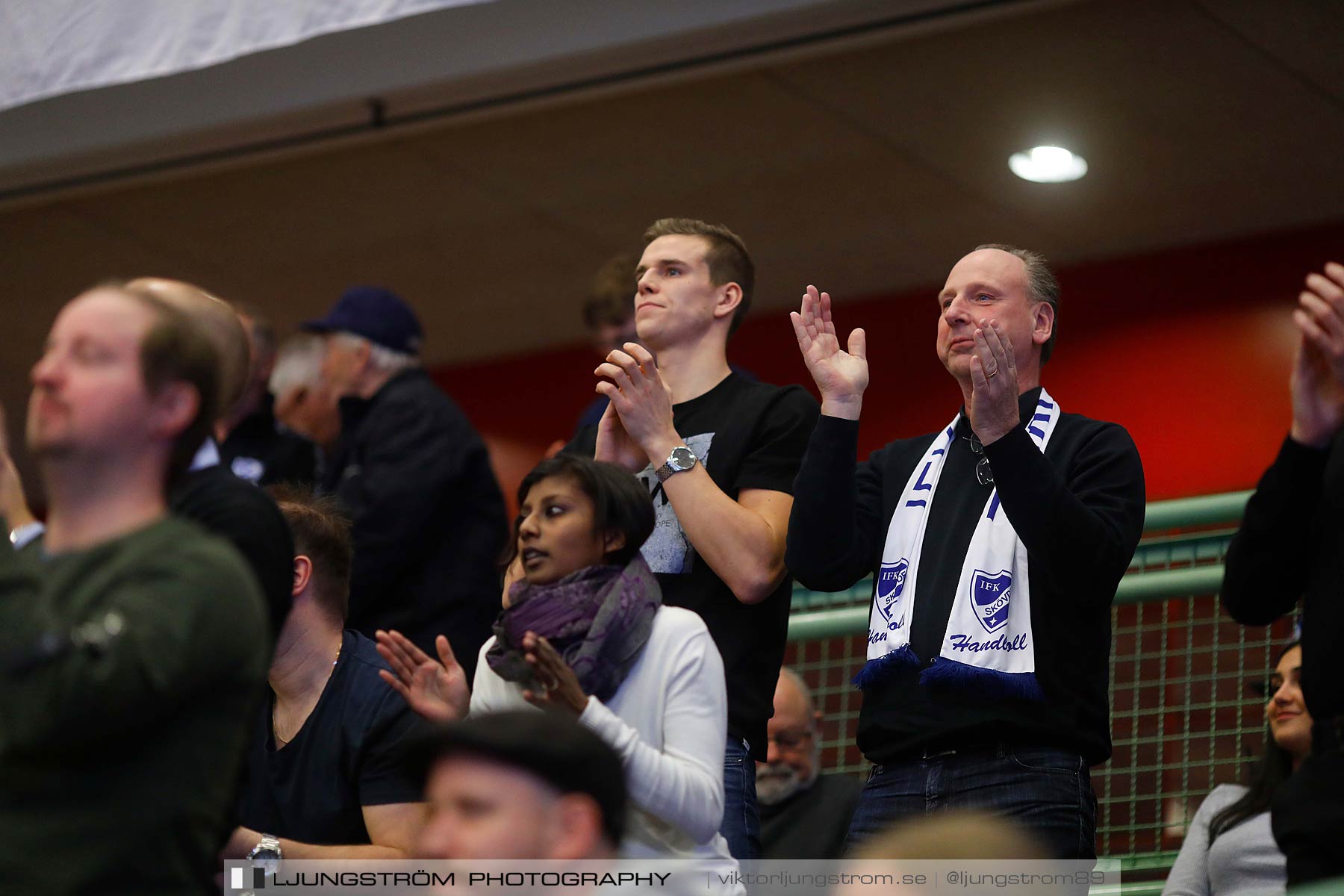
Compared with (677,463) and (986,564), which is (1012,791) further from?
(677,463)

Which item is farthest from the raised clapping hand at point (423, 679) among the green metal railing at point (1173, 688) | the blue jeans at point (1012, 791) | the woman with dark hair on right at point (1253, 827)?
the green metal railing at point (1173, 688)

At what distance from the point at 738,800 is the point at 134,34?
3057mm

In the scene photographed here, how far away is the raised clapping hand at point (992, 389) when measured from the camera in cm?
304

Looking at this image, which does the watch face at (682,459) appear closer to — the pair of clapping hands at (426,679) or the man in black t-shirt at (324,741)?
the pair of clapping hands at (426,679)

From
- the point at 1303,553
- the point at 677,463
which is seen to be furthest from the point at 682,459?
the point at 1303,553

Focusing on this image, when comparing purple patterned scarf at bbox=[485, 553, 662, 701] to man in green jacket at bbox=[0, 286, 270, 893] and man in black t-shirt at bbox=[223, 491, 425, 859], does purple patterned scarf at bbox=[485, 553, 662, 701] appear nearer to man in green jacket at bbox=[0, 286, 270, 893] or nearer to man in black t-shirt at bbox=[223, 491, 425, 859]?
man in black t-shirt at bbox=[223, 491, 425, 859]

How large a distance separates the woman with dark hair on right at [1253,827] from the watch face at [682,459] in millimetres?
1458

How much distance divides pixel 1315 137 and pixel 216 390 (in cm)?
488

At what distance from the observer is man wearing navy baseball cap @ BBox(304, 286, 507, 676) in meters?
4.23

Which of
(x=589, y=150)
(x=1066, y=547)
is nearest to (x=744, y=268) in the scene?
(x=1066, y=547)

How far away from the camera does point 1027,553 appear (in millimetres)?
3188

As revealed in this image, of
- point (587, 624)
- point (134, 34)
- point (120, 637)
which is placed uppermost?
point (134, 34)

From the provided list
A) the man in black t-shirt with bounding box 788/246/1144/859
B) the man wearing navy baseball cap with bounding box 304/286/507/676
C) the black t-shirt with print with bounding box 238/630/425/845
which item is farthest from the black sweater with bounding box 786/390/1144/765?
the man wearing navy baseball cap with bounding box 304/286/507/676

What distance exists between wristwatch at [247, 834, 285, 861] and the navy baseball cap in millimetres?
2051
